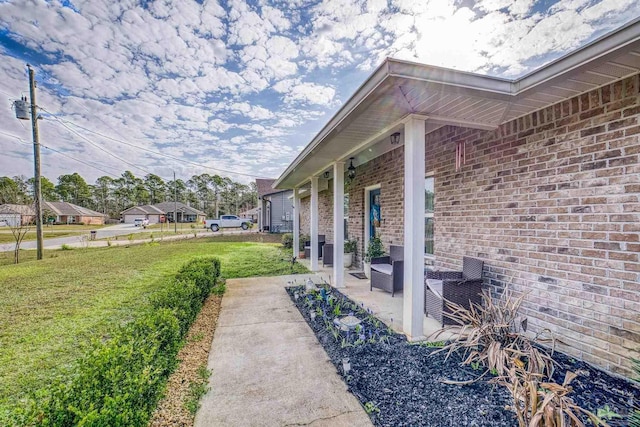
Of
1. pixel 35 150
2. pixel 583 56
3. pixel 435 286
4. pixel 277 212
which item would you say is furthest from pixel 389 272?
pixel 277 212

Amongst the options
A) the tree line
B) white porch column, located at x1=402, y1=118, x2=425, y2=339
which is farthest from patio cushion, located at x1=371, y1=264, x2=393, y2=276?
the tree line

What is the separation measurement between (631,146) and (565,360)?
6.58 ft

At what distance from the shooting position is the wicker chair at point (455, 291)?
3.56 metres

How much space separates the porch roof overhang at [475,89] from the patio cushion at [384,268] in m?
2.52

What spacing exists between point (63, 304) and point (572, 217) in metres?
7.43

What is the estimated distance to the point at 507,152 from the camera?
3.48m

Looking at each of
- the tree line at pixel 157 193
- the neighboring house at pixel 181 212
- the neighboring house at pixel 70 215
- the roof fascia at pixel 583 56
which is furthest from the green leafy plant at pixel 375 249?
the neighboring house at pixel 70 215

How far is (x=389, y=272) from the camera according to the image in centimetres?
513

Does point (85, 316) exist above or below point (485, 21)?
below

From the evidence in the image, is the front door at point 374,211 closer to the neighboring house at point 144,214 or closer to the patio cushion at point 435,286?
the patio cushion at point 435,286

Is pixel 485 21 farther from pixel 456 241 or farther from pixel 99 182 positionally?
pixel 99 182

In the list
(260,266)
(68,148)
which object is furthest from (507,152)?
(68,148)

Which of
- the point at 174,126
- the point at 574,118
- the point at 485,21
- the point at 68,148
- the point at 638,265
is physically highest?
the point at 174,126

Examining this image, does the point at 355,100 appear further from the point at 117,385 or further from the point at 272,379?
the point at 117,385
